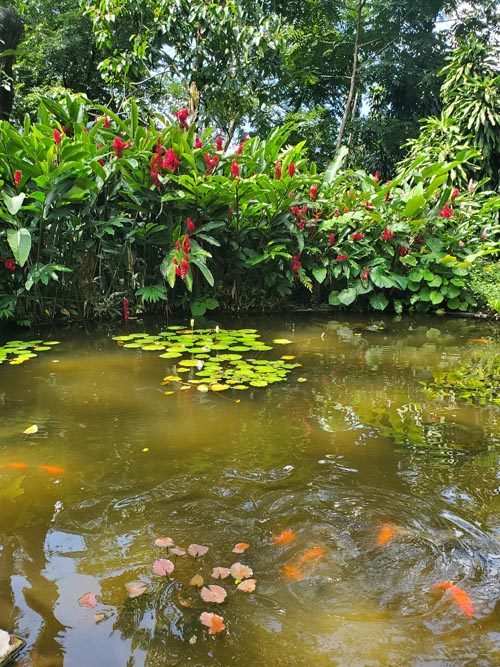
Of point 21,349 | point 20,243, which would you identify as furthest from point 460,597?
point 20,243

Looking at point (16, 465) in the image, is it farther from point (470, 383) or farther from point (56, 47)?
point (56, 47)

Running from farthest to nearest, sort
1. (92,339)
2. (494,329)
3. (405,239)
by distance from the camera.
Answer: (405,239) < (494,329) < (92,339)

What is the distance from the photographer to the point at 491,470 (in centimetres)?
179

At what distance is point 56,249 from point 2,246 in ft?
1.34

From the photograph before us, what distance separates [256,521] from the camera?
1468mm

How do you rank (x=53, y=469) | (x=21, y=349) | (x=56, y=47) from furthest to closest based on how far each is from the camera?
(x=56, y=47), (x=21, y=349), (x=53, y=469)

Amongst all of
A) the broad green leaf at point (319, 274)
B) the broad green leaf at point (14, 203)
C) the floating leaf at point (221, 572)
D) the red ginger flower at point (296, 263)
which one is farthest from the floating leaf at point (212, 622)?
the broad green leaf at point (319, 274)

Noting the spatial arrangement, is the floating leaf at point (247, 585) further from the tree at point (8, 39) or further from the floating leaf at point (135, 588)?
the tree at point (8, 39)

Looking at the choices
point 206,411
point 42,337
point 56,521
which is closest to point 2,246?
point 42,337

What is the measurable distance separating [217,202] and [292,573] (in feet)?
13.2

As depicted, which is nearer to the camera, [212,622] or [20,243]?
[212,622]

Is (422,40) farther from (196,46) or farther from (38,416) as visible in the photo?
(38,416)

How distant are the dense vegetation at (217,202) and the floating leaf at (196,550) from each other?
2.56 meters

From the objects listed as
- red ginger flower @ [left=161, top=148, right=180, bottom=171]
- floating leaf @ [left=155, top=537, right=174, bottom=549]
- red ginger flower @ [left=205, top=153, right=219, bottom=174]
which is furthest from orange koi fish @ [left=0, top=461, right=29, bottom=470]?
red ginger flower @ [left=205, top=153, right=219, bottom=174]
